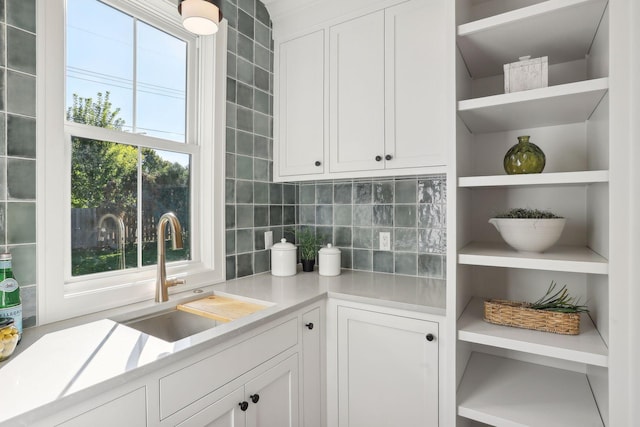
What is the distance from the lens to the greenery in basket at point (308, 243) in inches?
85.7

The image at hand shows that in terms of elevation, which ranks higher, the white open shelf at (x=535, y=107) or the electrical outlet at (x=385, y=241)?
the white open shelf at (x=535, y=107)

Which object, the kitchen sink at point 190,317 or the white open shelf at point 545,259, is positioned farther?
the kitchen sink at point 190,317

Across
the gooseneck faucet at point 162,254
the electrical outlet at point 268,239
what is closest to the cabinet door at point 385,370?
the electrical outlet at point 268,239

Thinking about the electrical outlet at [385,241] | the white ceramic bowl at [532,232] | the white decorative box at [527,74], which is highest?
the white decorative box at [527,74]

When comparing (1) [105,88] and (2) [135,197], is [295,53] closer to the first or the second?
(1) [105,88]

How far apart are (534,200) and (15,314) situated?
202 cm

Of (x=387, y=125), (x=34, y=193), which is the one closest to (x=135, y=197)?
(x=34, y=193)

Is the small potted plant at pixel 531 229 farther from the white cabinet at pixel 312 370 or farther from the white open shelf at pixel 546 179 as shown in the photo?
the white cabinet at pixel 312 370

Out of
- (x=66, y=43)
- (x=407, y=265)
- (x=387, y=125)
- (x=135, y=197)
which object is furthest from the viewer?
(x=407, y=265)

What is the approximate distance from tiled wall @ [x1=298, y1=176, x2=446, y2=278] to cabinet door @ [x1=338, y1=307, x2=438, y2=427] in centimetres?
56

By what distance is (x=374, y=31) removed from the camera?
1.77 meters

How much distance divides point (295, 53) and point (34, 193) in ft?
4.99

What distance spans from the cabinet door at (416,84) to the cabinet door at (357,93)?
6cm

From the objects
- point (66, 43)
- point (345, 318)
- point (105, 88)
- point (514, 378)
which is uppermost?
point (66, 43)
